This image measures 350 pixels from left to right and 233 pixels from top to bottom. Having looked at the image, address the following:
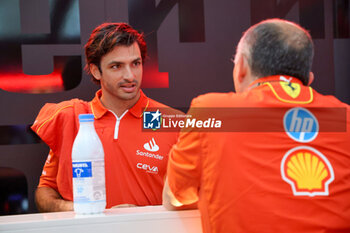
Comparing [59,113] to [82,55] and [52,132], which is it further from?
[82,55]

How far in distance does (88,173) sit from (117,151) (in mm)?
1066

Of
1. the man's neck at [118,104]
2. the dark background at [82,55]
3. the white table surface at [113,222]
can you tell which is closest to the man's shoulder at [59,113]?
the man's neck at [118,104]

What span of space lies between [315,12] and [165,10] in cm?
103

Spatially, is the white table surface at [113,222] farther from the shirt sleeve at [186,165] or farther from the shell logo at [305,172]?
the shell logo at [305,172]

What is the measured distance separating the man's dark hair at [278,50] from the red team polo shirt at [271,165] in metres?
0.07

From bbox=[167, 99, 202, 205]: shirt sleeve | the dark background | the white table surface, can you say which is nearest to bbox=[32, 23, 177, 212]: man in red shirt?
the dark background

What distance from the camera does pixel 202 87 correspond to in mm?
3027

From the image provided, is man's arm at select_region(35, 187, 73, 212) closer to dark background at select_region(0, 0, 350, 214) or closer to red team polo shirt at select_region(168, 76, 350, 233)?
dark background at select_region(0, 0, 350, 214)

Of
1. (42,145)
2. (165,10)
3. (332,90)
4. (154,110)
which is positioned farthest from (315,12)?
(42,145)

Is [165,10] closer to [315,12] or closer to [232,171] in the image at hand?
[315,12]

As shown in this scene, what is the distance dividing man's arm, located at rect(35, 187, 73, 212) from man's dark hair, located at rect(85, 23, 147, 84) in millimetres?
715

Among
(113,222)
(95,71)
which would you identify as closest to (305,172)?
(113,222)

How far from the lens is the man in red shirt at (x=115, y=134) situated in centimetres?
238

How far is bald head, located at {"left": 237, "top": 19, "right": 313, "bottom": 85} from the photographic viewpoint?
133 cm
